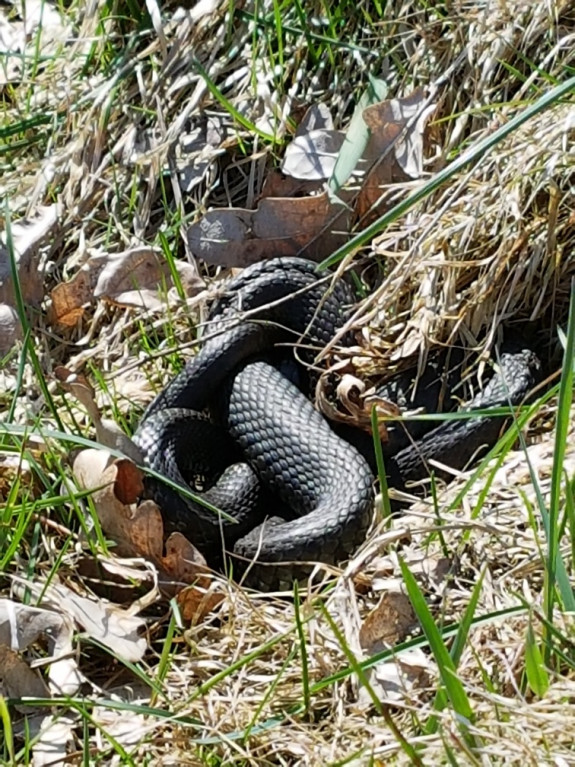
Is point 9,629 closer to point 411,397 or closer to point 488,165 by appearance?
point 411,397

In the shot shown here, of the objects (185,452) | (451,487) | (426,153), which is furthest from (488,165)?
(185,452)

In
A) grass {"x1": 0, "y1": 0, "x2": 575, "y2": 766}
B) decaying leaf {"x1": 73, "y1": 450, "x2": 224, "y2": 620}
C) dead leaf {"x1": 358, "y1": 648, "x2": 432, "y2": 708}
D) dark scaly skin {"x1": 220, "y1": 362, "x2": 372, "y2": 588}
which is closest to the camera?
grass {"x1": 0, "y1": 0, "x2": 575, "y2": 766}

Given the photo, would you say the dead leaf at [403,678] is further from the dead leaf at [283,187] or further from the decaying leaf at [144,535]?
the dead leaf at [283,187]

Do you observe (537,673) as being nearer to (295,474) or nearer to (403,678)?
(403,678)

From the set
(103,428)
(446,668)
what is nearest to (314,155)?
(103,428)

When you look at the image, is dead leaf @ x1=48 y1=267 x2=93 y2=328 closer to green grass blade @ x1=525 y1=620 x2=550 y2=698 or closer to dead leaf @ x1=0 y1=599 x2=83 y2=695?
dead leaf @ x1=0 y1=599 x2=83 y2=695

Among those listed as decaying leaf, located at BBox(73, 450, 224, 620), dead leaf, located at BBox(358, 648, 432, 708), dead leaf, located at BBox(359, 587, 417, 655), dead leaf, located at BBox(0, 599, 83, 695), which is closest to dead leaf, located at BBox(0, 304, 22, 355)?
decaying leaf, located at BBox(73, 450, 224, 620)

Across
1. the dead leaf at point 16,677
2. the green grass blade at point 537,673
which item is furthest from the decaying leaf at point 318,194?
the green grass blade at point 537,673
